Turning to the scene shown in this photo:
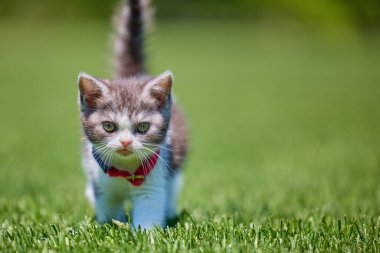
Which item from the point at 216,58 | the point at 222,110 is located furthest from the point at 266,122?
the point at 216,58

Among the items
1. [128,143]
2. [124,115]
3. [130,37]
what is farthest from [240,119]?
[128,143]

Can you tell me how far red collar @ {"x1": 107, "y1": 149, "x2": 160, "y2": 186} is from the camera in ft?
11.1

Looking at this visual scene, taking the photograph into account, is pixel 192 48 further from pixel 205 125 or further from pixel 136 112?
pixel 136 112

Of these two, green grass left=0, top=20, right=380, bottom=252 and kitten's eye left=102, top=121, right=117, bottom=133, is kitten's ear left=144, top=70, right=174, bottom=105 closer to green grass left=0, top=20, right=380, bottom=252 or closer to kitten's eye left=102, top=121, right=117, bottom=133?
kitten's eye left=102, top=121, right=117, bottom=133

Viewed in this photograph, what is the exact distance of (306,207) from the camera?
4.34 m

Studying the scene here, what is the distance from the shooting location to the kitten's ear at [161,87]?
3.31m

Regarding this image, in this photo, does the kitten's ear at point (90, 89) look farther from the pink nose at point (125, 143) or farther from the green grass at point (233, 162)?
the green grass at point (233, 162)

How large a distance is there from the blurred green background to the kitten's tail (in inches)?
10.3

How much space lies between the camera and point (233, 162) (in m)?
6.86

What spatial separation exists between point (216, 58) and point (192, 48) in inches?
212

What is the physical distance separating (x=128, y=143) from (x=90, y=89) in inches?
19.1

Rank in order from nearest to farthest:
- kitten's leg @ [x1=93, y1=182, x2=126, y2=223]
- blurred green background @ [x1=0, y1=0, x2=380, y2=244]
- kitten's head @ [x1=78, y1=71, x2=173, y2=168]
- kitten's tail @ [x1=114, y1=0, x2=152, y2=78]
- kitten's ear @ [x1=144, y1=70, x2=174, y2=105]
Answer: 1. kitten's head @ [x1=78, y1=71, x2=173, y2=168]
2. kitten's ear @ [x1=144, y1=70, x2=174, y2=105]
3. kitten's leg @ [x1=93, y1=182, x2=126, y2=223]
4. kitten's tail @ [x1=114, y1=0, x2=152, y2=78]
5. blurred green background @ [x1=0, y1=0, x2=380, y2=244]

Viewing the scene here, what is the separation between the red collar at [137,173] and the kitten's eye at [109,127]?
30 cm

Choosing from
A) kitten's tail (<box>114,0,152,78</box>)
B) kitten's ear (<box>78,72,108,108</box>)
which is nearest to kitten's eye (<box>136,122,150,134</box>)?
kitten's ear (<box>78,72,108,108</box>)
